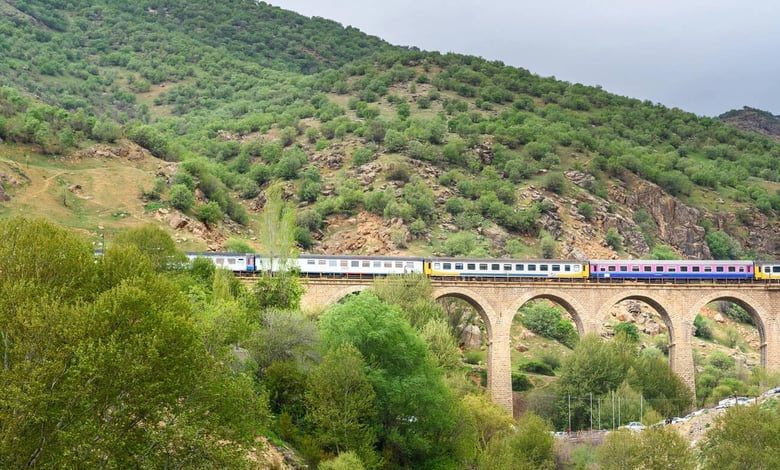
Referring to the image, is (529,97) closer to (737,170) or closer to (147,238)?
(737,170)

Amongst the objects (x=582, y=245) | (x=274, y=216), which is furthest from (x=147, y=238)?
(x=582, y=245)

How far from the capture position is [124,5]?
152125 mm

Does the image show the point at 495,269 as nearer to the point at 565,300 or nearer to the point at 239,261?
the point at 565,300

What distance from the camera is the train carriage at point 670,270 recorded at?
5178 cm

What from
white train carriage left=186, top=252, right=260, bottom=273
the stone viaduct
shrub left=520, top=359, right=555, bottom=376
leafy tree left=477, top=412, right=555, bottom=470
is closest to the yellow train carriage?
the stone viaduct

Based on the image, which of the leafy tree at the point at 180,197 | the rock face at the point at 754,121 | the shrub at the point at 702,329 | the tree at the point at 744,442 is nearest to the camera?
the tree at the point at 744,442

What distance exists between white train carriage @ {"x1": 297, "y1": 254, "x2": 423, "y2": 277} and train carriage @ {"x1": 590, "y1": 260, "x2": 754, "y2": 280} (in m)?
11.7

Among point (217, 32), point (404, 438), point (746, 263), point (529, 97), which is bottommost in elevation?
point (404, 438)

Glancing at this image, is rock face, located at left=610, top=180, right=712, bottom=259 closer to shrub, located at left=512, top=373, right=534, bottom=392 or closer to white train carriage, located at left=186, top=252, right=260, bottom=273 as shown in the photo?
shrub, located at left=512, top=373, right=534, bottom=392

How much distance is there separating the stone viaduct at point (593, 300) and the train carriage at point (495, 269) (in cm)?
50

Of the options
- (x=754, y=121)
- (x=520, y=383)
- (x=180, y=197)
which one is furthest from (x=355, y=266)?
(x=754, y=121)

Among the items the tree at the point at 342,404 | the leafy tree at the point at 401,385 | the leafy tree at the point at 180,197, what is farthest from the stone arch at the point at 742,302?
the leafy tree at the point at 180,197

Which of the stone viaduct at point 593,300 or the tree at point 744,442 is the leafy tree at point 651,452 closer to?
the tree at point 744,442

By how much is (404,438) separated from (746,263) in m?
32.0
